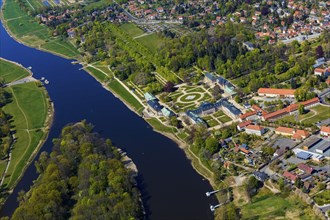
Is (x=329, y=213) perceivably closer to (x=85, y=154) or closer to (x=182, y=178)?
(x=182, y=178)

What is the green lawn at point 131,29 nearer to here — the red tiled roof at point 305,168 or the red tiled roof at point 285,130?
the red tiled roof at point 285,130

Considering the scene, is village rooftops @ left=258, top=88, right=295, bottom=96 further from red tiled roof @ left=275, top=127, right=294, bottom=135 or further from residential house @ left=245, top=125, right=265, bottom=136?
residential house @ left=245, top=125, right=265, bottom=136

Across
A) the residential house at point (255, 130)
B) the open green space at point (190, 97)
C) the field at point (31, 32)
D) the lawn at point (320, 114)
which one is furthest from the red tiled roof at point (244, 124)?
the field at point (31, 32)

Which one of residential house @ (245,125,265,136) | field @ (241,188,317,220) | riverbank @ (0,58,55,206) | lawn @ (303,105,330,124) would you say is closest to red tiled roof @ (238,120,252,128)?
residential house @ (245,125,265,136)

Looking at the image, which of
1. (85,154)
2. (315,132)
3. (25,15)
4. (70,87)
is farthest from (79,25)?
(315,132)

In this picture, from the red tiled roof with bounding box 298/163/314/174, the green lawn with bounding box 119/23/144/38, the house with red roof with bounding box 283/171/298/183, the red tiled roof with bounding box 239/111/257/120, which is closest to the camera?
the house with red roof with bounding box 283/171/298/183

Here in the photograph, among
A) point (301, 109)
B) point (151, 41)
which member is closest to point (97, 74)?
point (151, 41)

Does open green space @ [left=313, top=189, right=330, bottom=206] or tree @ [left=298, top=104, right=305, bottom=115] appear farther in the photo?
tree @ [left=298, top=104, right=305, bottom=115]

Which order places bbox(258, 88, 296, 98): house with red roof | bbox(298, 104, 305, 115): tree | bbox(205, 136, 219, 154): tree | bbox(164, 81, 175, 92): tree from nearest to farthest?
bbox(205, 136, 219, 154): tree → bbox(298, 104, 305, 115): tree → bbox(258, 88, 296, 98): house with red roof → bbox(164, 81, 175, 92): tree
